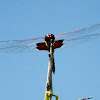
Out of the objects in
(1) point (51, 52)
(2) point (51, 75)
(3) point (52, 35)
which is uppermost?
(3) point (52, 35)

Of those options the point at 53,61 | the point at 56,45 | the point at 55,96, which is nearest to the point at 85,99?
the point at 55,96

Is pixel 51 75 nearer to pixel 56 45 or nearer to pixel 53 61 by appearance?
pixel 53 61

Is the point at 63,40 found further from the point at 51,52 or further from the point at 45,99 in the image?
the point at 45,99

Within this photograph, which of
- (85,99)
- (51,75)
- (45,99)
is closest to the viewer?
(85,99)

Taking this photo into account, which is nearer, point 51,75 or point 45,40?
point 51,75

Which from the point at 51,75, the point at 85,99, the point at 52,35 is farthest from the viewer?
the point at 52,35

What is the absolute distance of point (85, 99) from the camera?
A: 54.7 feet

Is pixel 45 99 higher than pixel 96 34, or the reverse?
pixel 96 34

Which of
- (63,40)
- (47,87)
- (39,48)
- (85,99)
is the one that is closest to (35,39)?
(39,48)

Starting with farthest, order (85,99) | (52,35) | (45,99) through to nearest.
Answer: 1. (52,35)
2. (45,99)
3. (85,99)

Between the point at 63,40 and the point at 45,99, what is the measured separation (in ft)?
16.6

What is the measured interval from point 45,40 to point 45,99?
4657mm

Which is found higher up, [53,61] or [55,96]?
[53,61]

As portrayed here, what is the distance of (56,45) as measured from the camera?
2088cm
